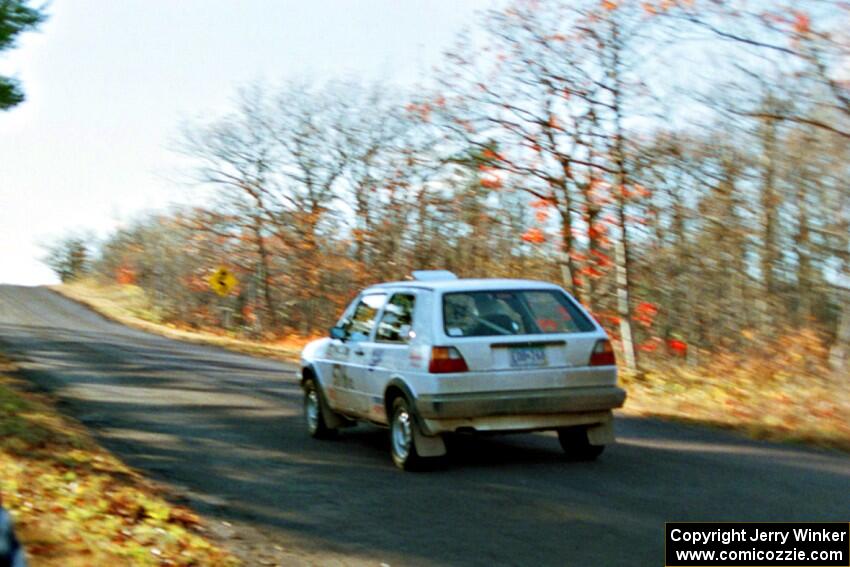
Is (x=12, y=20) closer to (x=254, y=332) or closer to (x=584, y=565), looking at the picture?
(x=584, y=565)

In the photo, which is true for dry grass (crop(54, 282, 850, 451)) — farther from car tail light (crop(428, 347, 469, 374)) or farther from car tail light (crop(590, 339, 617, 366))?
car tail light (crop(428, 347, 469, 374))

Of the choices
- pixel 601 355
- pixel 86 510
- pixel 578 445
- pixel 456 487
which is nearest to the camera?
pixel 86 510

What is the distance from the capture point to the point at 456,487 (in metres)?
8.84

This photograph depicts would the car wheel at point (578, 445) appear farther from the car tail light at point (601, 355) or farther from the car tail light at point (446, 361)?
the car tail light at point (446, 361)

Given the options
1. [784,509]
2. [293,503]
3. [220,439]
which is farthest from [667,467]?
[220,439]

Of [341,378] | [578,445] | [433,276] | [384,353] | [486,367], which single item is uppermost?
[433,276]

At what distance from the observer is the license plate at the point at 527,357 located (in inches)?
368

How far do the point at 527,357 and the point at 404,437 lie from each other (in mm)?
1381

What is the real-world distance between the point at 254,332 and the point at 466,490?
37677 millimetres

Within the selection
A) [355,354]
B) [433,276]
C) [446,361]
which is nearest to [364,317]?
[355,354]

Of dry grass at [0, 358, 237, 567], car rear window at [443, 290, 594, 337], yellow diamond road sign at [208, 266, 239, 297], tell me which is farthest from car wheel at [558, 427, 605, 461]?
yellow diamond road sign at [208, 266, 239, 297]

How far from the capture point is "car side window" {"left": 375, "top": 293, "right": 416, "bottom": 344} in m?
9.95

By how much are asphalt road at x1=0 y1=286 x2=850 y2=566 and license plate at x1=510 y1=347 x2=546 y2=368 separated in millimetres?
962

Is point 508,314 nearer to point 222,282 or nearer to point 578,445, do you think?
point 578,445
